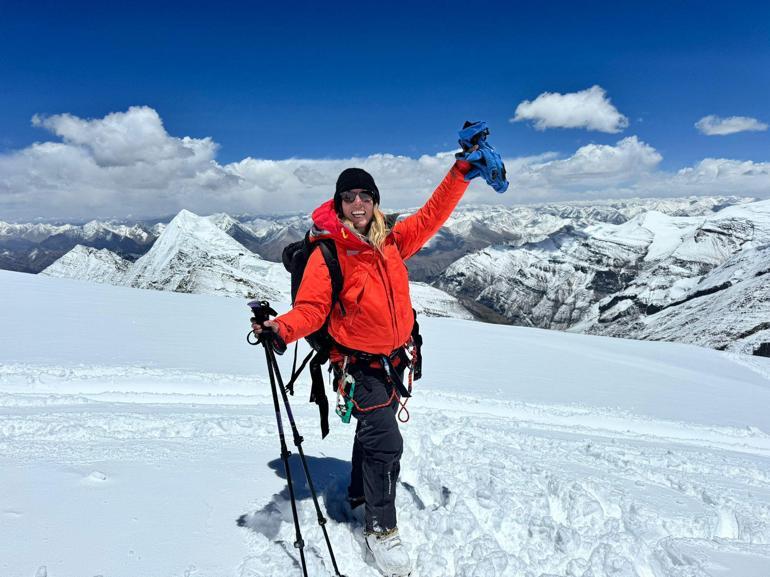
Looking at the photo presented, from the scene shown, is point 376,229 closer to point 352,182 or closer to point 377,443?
point 352,182

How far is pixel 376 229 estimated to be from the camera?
13.7 ft

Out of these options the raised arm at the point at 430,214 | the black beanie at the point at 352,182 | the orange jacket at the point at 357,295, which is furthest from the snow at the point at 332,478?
the black beanie at the point at 352,182

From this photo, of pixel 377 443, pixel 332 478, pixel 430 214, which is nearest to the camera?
pixel 377 443

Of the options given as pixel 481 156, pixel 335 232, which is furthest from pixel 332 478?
pixel 481 156

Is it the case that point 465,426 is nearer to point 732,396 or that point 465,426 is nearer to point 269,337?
point 269,337

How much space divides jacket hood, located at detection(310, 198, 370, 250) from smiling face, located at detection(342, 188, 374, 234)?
0.66ft

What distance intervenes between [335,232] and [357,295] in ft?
1.92

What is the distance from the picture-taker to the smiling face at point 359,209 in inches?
167

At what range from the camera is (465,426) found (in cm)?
759

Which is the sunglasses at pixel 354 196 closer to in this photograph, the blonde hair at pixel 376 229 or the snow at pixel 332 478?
the blonde hair at pixel 376 229

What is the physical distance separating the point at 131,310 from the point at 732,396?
21346mm

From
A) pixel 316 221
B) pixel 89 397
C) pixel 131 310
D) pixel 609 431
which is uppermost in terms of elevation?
pixel 316 221

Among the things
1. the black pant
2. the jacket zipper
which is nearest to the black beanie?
the jacket zipper

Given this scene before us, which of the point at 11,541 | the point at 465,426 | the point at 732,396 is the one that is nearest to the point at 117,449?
the point at 11,541
